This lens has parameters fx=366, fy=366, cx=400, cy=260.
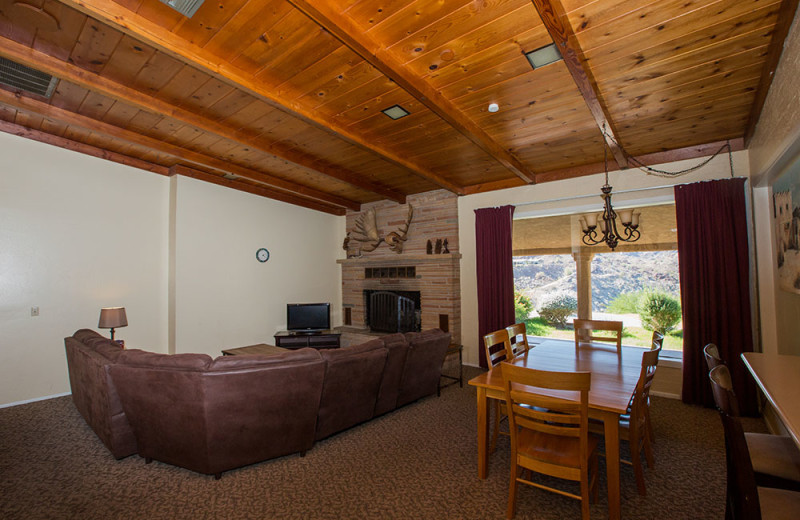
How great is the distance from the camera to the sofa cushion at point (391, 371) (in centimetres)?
332

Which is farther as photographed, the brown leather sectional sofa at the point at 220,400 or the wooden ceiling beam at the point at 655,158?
the wooden ceiling beam at the point at 655,158

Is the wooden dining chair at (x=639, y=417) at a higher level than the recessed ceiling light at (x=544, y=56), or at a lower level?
lower

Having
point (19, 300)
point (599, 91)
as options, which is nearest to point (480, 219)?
point (599, 91)

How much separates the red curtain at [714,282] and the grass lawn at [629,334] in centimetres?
74

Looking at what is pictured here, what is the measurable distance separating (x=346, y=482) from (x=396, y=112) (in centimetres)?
299

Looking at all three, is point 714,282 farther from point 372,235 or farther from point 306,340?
point 306,340

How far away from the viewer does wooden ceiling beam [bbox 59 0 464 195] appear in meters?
2.05

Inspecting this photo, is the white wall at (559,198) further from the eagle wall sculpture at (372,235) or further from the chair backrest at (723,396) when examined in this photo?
the chair backrest at (723,396)

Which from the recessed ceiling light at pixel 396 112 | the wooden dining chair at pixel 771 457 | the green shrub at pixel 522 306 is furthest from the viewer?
the green shrub at pixel 522 306

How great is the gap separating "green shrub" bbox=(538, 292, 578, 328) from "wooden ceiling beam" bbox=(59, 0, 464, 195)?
3.75 m

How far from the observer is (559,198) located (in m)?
4.93

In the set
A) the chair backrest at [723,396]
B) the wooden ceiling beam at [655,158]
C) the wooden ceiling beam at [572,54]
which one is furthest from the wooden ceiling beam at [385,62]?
the chair backrest at [723,396]

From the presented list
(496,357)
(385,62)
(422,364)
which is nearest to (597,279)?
(496,357)

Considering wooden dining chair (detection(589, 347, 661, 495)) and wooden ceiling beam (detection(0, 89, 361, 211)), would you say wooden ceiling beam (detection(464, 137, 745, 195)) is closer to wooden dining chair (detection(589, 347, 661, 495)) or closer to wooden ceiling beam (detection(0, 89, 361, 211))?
wooden dining chair (detection(589, 347, 661, 495))
